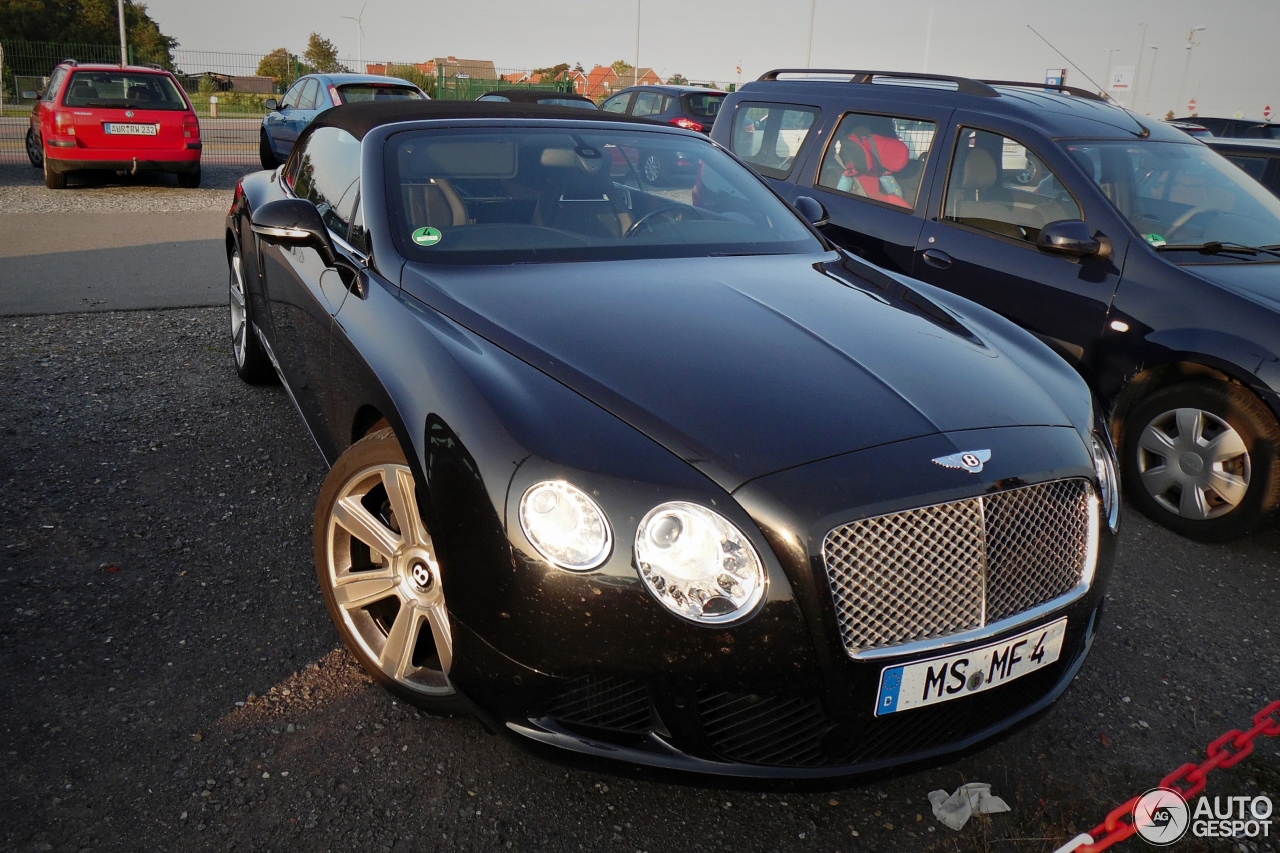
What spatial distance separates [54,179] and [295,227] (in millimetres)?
11837

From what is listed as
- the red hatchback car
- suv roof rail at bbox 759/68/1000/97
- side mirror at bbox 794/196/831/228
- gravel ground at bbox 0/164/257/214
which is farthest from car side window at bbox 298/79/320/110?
side mirror at bbox 794/196/831/228

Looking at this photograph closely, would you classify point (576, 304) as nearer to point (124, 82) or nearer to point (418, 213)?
point (418, 213)

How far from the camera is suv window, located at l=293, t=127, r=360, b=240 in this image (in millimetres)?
3498

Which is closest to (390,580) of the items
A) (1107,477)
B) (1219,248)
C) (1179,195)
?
(1107,477)

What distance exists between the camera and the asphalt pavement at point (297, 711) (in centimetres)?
231

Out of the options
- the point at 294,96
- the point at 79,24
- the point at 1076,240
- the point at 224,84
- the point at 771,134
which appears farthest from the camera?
the point at 79,24

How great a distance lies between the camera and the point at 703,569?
2.01 meters

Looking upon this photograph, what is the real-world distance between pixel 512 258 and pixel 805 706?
5.71ft

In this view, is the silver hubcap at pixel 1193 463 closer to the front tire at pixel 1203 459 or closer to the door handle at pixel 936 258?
the front tire at pixel 1203 459

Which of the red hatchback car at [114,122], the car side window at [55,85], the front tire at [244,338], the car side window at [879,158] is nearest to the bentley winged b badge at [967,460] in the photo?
the car side window at [879,158]

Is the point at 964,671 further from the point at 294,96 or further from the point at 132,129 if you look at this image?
the point at 294,96

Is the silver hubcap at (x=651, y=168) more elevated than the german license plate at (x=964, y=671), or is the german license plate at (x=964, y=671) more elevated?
the silver hubcap at (x=651, y=168)

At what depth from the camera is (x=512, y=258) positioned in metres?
3.17

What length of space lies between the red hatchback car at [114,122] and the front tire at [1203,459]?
41.0 feet
